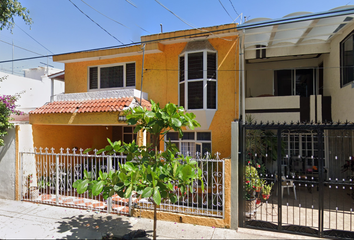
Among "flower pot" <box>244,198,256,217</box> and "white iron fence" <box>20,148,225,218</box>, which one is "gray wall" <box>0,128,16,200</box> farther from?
"flower pot" <box>244,198,256,217</box>

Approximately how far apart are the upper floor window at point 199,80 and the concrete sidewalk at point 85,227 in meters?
4.58

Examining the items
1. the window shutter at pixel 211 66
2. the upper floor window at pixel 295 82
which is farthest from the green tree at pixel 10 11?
the upper floor window at pixel 295 82

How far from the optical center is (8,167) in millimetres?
7668

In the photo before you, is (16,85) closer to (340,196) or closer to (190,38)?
(190,38)

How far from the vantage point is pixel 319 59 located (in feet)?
33.7

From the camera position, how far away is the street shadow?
5176 millimetres

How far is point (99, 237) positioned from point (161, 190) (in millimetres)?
2510

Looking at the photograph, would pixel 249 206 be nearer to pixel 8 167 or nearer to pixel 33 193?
pixel 33 193

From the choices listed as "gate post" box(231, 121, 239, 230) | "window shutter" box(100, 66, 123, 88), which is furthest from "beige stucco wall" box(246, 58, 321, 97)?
"gate post" box(231, 121, 239, 230)

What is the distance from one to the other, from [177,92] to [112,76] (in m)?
3.44

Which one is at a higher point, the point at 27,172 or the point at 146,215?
the point at 27,172

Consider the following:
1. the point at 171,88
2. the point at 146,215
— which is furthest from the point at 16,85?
the point at 146,215

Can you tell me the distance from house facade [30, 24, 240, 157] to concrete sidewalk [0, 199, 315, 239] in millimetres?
3044

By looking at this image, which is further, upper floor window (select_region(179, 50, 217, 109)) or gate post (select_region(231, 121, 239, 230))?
upper floor window (select_region(179, 50, 217, 109))
